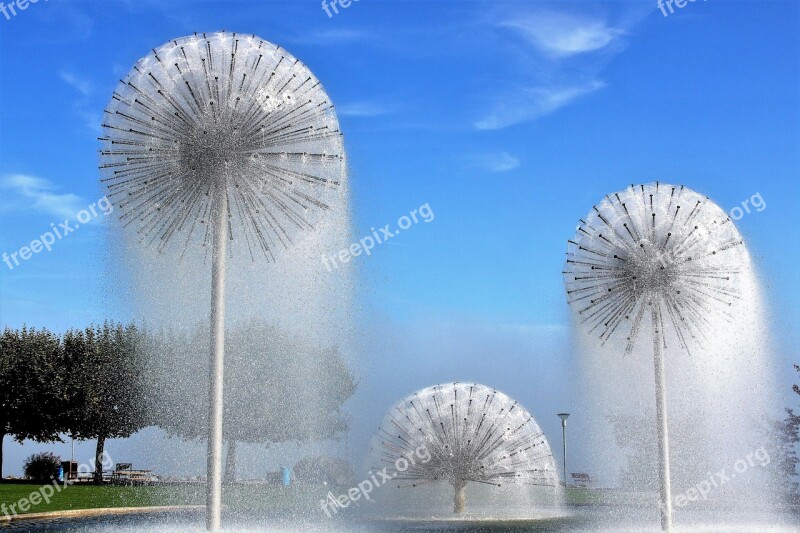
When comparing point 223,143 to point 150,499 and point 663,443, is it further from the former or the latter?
point 150,499

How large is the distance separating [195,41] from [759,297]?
1416cm

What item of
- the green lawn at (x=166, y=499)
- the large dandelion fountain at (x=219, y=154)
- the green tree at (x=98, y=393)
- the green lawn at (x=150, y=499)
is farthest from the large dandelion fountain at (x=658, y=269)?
the green tree at (x=98, y=393)

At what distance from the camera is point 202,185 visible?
A: 16.2 meters

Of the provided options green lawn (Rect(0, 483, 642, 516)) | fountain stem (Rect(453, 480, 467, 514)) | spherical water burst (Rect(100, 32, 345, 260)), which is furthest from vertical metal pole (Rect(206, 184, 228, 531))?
fountain stem (Rect(453, 480, 467, 514))

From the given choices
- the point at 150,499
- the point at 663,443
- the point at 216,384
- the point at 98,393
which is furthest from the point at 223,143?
the point at 98,393

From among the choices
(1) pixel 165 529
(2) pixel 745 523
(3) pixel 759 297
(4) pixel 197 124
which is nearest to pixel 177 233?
(4) pixel 197 124

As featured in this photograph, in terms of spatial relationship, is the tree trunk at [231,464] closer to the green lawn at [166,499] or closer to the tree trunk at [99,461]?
the green lawn at [166,499]

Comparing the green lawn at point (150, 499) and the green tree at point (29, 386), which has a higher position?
the green tree at point (29, 386)

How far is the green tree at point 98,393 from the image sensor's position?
48.0 meters

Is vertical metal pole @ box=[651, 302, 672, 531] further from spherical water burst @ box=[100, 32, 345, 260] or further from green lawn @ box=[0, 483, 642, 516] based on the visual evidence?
spherical water burst @ box=[100, 32, 345, 260]

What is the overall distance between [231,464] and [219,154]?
24.7 m

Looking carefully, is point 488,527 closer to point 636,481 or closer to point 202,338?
point 636,481

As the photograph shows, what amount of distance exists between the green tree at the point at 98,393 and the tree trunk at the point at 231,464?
8709mm

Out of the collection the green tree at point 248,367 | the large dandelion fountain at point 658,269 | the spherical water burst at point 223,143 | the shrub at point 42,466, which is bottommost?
the shrub at point 42,466
